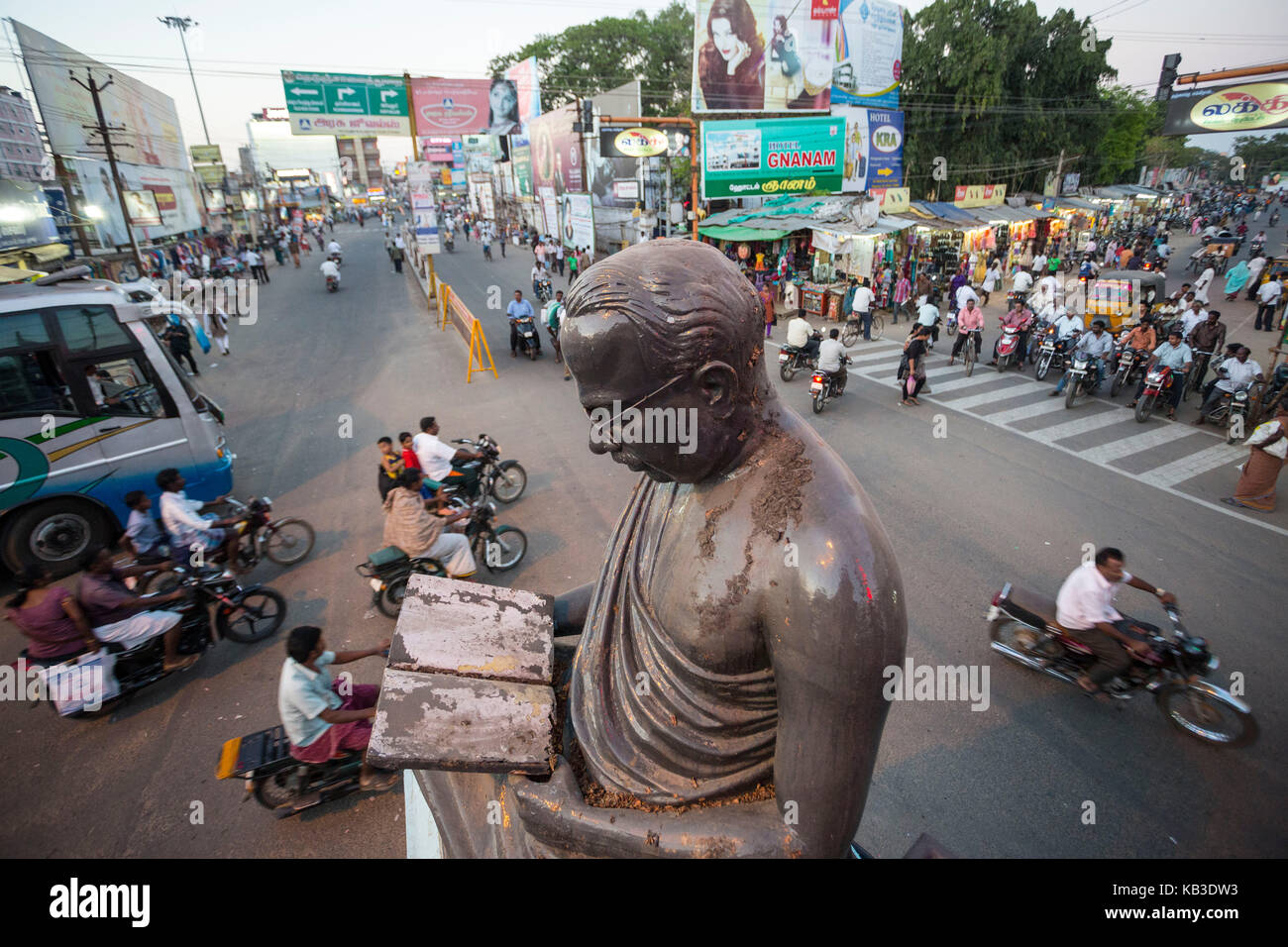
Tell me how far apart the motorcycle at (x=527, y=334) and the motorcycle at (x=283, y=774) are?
441 inches

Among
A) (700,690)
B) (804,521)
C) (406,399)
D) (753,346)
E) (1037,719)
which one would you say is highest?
(753,346)

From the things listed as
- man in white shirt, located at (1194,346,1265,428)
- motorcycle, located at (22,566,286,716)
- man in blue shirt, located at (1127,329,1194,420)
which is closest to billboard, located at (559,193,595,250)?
man in blue shirt, located at (1127,329,1194,420)

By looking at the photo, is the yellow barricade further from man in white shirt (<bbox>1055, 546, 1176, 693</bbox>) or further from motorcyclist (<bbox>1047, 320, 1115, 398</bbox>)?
motorcyclist (<bbox>1047, 320, 1115, 398</bbox>)

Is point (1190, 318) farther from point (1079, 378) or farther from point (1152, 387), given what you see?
point (1152, 387)

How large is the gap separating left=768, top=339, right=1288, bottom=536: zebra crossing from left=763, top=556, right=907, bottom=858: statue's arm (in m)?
8.98

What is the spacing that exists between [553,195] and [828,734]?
33.7 metres

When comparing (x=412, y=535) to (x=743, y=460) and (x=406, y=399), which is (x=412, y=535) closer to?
(x=743, y=460)

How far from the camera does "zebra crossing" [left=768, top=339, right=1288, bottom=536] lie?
8.55 metres

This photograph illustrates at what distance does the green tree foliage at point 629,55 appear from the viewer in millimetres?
39438

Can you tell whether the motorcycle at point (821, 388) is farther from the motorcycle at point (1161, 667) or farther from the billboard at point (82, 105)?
the billboard at point (82, 105)

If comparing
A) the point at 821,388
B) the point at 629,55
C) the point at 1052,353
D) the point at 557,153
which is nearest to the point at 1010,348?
the point at 1052,353

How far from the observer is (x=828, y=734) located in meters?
1.13

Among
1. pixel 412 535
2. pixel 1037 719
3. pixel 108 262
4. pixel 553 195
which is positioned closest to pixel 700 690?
pixel 1037 719

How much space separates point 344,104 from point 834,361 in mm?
21494
